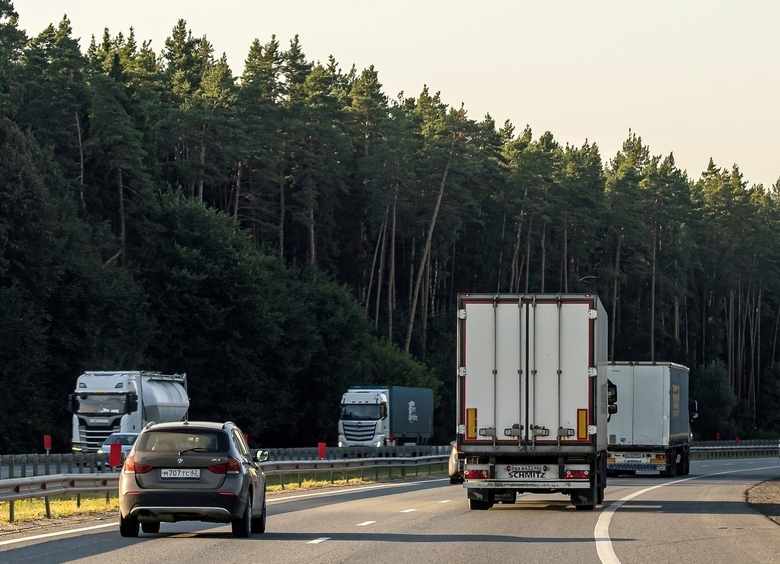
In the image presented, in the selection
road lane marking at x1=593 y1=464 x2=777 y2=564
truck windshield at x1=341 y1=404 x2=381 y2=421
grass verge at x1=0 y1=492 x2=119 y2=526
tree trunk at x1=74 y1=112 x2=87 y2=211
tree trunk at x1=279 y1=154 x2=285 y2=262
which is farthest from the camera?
tree trunk at x1=279 y1=154 x2=285 y2=262

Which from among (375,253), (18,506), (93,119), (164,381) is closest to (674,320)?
(375,253)

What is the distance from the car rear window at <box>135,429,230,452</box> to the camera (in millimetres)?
18672

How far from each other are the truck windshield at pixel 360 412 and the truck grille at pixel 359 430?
21 centimetres

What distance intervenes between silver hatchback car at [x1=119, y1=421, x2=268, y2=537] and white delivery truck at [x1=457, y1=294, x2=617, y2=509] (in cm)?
667

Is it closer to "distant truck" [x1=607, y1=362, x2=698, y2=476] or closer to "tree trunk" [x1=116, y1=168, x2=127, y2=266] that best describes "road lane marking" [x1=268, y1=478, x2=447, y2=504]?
"distant truck" [x1=607, y1=362, x2=698, y2=476]

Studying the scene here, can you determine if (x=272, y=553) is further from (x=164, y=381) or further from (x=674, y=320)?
(x=674, y=320)

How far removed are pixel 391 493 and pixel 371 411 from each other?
2927 cm

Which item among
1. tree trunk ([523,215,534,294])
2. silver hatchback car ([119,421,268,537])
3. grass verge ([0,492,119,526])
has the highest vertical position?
tree trunk ([523,215,534,294])

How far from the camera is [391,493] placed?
113ft

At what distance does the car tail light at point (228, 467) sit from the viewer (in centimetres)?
1847

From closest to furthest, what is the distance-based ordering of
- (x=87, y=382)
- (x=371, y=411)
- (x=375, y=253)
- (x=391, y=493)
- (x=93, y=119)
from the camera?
(x=391, y=493)
(x=87, y=382)
(x=371, y=411)
(x=93, y=119)
(x=375, y=253)

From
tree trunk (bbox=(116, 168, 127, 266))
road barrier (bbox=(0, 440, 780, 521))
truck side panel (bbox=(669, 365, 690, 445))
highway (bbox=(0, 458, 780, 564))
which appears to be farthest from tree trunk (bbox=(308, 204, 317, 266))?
highway (bbox=(0, 458, 780, 564))

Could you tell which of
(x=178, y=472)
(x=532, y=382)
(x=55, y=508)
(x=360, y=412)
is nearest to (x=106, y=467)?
(x=55, y=508)

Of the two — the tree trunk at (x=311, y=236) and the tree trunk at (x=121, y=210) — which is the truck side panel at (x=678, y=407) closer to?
the tree trunk at (x=121, y=210)
